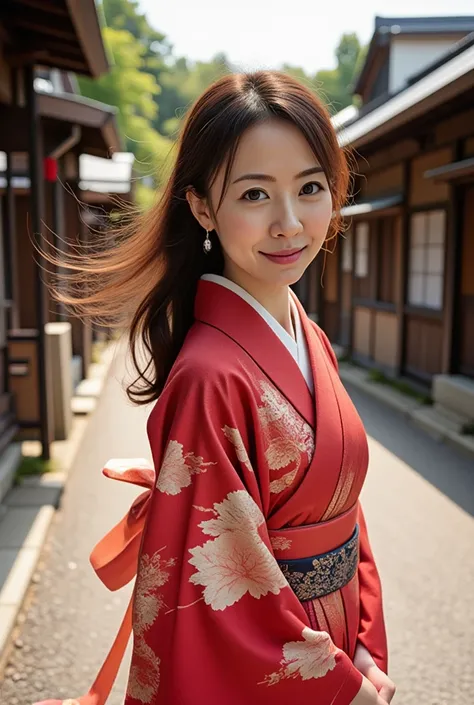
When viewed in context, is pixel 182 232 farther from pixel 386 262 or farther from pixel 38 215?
pixel 386 262

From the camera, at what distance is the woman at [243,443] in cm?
137

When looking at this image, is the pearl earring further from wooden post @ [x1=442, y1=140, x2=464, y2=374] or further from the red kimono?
wooden post @ [x1=442, y1=140, x2=464, y2=374]

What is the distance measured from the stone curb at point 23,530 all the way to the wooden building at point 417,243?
9.65 ft

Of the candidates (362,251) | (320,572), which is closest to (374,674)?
(320,572)

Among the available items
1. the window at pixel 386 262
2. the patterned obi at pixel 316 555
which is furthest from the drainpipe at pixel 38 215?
the window at pixel 386 262

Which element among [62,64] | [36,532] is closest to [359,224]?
[62,64]

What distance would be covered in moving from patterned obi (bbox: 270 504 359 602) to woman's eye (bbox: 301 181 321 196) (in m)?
0.71

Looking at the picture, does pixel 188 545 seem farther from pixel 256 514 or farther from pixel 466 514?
pixel 466 514

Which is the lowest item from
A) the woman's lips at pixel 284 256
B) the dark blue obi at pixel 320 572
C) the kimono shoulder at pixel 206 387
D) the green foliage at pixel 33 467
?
the green foliage at pixel 33 467

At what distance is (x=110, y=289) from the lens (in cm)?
182

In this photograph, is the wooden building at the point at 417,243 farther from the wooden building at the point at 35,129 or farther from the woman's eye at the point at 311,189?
the woman's eye at the point at 311,189

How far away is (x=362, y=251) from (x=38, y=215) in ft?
26.7

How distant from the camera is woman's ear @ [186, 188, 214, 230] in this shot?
159 centimetres

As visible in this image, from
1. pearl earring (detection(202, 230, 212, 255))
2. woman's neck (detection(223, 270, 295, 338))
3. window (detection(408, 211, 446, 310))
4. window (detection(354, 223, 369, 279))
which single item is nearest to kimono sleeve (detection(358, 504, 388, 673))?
woman's neck (detection(223, 270, 295, 338))
